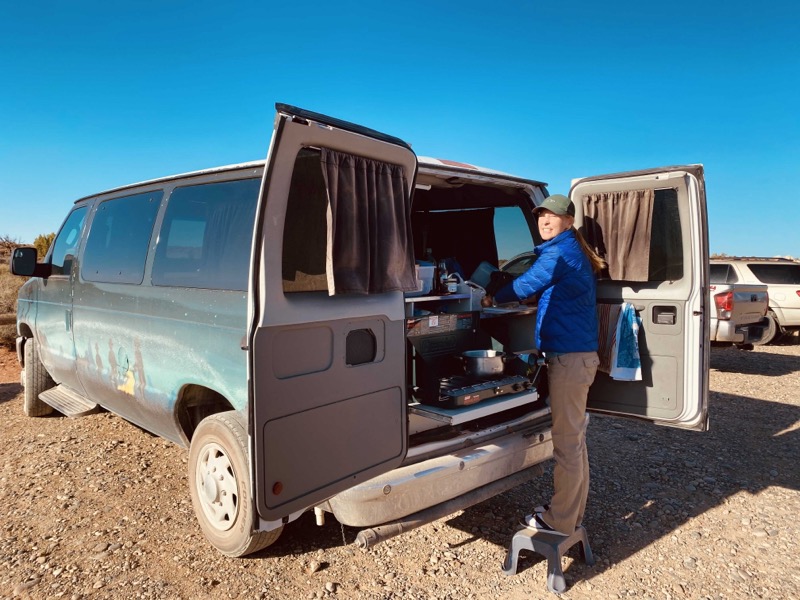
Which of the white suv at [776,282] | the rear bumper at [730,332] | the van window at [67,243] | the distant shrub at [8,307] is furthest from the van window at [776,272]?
the distant shrub at [8,307]

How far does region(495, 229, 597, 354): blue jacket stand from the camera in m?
3.30

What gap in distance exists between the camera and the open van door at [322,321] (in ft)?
7.40

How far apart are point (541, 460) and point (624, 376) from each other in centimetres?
85

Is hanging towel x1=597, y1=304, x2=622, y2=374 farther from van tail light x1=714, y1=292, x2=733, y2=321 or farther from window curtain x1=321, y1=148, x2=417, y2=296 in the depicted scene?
van tail light x1=714, y1=292, x2=733, y2=321

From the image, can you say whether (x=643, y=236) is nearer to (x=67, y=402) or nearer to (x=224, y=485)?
(x=224, y=485)

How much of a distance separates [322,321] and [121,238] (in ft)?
7.95

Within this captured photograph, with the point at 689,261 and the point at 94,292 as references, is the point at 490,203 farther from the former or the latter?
the point at 94,292

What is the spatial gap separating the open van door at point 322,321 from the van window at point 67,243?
324 cm

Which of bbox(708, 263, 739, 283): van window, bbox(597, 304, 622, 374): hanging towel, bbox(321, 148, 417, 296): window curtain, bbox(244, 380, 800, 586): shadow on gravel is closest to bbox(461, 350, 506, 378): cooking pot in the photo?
bbox(597, 304, 622, 374): hanging towel

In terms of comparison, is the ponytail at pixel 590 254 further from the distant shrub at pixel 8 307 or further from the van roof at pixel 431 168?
the distant shrub at pixel 8 307

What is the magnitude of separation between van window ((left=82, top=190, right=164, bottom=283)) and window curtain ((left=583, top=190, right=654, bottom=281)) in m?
3.01

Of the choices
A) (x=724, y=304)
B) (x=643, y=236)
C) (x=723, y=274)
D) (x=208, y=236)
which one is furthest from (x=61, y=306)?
(x=723, y=274)

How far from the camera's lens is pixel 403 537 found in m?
3.56

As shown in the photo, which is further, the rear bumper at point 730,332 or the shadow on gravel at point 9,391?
the rear bumper at point 730,332
